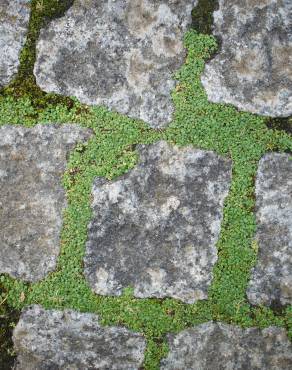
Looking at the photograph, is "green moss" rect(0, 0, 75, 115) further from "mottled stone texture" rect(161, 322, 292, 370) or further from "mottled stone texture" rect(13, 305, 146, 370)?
"mottled stone texture" rect(161, 322, 292, 370)

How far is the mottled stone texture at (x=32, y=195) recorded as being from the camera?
2.95 m

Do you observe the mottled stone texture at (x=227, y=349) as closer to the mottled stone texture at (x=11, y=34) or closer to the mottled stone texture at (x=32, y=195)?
the mottled stone texture at (x=32, y=195)

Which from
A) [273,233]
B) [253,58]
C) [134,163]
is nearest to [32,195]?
[134,163]

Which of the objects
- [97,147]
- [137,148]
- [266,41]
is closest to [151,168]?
[137,148]

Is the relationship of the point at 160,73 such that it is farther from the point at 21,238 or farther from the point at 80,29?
the point at 21,238

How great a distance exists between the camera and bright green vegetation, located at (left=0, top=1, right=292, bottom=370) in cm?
294

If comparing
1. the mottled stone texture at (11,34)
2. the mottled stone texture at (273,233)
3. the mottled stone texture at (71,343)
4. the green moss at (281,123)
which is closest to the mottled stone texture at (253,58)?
the green moss at (281,123)

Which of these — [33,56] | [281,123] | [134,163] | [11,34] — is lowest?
[134,163]

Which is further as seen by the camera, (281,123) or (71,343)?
(281,123)

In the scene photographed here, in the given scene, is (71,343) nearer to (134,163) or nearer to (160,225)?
(160,225)

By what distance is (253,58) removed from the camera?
299 cm

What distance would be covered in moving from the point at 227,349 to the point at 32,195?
5.18ft

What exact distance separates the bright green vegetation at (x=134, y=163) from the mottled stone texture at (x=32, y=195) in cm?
6

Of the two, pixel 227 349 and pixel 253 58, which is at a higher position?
pixel 253 58
